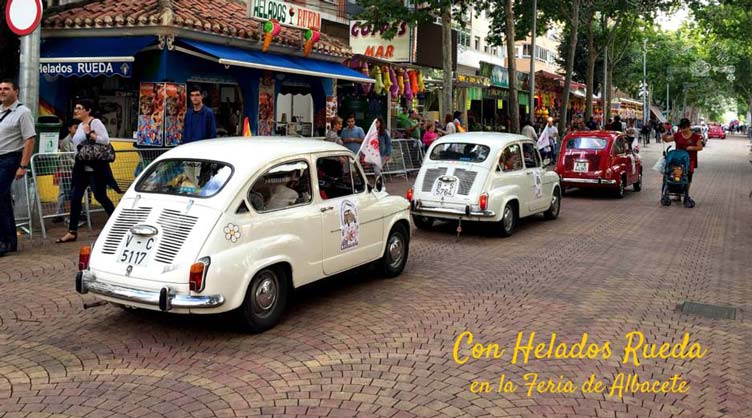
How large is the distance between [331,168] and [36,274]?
343cm

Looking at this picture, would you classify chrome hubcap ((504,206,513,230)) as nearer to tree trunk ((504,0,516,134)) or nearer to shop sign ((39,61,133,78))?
shop sign ((39,61,133,78))

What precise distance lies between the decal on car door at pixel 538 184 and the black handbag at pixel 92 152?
672cm

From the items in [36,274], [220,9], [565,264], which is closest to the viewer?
[36,274]

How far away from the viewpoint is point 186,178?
601 cm

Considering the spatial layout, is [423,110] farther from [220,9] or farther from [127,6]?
[127,6]

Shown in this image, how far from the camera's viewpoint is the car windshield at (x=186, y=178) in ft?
19.1

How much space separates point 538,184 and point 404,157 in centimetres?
→ 790

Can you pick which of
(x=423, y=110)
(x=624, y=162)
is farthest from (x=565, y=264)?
(x=423, y=110)

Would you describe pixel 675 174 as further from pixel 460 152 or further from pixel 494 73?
pixel 494 73

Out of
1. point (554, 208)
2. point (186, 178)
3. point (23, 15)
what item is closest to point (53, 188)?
point (23, 15)

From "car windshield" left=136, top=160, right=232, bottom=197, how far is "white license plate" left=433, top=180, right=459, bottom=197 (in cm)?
532

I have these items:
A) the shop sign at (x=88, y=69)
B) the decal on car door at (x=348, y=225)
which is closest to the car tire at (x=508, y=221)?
the decal on car door at (x=348, y=225)

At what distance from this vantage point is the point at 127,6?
13.6 meters

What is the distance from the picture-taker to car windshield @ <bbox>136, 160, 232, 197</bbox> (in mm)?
5832
